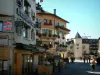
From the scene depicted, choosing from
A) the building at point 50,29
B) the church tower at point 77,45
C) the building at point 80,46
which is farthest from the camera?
the building at point 80,46

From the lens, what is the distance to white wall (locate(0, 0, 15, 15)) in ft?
74.4

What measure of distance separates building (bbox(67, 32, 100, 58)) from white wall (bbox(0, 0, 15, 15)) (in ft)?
342

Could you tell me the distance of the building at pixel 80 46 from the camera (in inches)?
5074

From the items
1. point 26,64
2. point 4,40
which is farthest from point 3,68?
point 26,64

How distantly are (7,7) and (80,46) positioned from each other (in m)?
110

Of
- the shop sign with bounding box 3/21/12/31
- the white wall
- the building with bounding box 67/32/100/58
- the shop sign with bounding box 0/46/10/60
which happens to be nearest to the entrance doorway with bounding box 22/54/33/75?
the shop sign with bounding box 0/46/10/60

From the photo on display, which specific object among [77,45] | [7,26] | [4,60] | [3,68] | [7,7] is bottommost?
[3,68]

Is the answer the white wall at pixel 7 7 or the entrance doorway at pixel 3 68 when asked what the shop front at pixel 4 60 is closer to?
the entrance doorway at pixel 3 68

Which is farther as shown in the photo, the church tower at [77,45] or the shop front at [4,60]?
the church tower at [77,45]

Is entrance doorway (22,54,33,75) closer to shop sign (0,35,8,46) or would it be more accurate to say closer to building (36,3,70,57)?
shop sign (0,35,8,46)

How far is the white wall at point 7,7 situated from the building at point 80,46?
104 m

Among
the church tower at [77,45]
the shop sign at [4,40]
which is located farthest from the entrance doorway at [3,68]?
the church tower at [77,45]

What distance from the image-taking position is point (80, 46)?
131250 mm

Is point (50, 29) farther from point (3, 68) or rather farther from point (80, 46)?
point (80, 46)
